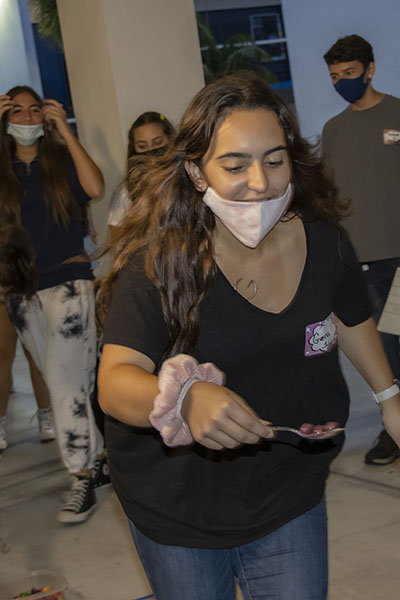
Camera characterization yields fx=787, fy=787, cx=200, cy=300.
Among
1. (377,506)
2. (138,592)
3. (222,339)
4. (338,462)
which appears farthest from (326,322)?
(338,462)

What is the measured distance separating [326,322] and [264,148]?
0.39 metres

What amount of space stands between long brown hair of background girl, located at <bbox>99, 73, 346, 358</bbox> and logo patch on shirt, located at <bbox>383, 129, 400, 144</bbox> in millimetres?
2229

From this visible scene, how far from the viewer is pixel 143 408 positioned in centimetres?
133

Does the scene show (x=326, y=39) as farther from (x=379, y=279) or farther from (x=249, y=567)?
(x=249, y=567)

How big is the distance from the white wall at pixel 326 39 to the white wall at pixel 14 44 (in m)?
3.36

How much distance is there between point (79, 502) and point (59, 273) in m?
1.08

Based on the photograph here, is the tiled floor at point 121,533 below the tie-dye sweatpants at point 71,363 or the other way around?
below

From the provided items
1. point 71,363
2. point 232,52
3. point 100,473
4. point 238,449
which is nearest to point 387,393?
point 238,449

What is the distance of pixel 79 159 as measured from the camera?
378cm

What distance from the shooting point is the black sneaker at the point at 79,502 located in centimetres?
367

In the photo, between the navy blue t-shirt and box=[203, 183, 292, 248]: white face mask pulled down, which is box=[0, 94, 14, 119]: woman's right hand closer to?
the navy blue t-shirt

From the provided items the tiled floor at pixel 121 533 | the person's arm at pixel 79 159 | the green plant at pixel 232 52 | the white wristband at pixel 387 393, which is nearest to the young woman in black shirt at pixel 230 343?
the white wristband at pixel 387 393

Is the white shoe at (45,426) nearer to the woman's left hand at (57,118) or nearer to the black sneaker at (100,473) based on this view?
the black sneaker at (100,473)

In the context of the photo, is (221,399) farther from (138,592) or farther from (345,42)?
(345,42)
